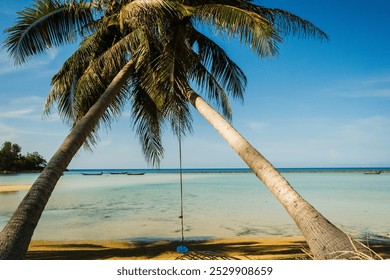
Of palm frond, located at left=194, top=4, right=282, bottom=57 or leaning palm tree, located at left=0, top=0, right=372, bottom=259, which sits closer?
leaning palm tree, located at left=0, top=0, right=372, bottom=259

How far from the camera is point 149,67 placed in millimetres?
6027

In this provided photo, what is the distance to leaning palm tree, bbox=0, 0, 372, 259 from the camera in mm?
2804

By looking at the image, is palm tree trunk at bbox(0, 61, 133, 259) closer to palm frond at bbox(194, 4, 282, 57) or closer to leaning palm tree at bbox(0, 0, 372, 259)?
leaning palm tree at bbox(0, 0, 372, 259)

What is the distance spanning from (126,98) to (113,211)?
823 cm

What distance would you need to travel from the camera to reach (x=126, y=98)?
25.5 ft

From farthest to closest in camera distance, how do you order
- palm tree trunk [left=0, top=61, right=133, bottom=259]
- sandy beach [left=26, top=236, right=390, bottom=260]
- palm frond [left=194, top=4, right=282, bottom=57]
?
sandy beach [left=26, top=236, right=390, bottom=260] < palm frond [left=194, top=4, right=282, bottom=57] < palm tree trunk [left=0, top=61, right=133, bottom=259]

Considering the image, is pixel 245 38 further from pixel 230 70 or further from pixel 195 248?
pixel 195 248

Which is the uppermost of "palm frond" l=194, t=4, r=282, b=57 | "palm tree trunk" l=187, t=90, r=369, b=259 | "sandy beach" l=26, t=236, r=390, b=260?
"palm frond" l=194, t=4, r=282, b=57

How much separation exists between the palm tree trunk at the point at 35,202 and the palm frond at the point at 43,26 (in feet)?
7.81

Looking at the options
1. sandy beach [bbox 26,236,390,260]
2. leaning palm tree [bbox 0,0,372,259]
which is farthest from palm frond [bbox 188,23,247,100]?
A: sandy beach [bbox 26,236,390,260]

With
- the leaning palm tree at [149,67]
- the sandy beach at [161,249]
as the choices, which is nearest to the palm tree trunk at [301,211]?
the leaning palm tree at [149,67]

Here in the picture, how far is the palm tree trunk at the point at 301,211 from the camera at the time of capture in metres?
2.35

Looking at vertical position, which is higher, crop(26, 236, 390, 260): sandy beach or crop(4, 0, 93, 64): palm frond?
crop(4, 0, 93, 64): palm frond

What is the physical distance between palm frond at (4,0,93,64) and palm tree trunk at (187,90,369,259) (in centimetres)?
352
